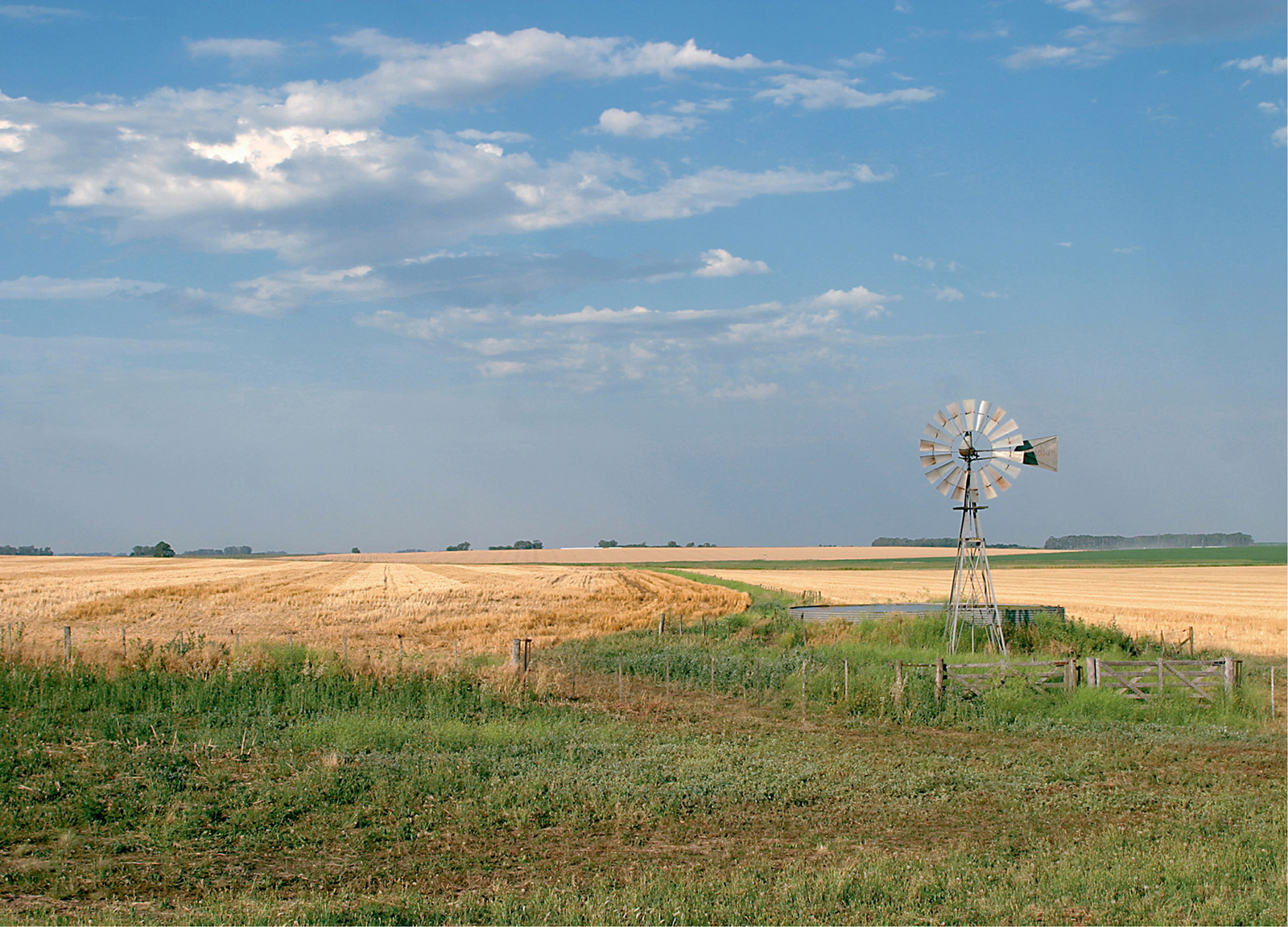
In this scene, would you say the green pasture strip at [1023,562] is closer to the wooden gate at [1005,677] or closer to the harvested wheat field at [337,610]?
the harvested wheat field at [337,610]

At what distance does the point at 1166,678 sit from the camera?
966 inches

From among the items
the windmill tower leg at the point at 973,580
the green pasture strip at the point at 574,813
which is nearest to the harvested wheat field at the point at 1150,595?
the windmill tower leg at the point at 973,580

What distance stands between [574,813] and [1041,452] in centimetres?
2135

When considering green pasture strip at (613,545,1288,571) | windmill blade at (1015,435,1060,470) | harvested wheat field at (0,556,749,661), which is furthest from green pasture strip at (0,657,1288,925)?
green pasture strip at (613,545,1288,571)

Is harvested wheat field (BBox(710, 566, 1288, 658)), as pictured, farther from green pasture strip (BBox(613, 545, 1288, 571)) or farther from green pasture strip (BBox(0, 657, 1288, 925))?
green pasture strip (BBox(0, 657, 1288, 925))

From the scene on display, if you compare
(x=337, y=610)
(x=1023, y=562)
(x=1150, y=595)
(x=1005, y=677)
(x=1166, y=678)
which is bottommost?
(x=1023, y=562)

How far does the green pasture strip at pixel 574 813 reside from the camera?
10.2 meters

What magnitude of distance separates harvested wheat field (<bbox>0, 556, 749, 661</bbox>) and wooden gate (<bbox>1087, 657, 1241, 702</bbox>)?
17246mm

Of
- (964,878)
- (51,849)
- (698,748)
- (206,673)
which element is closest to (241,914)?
(51,849)

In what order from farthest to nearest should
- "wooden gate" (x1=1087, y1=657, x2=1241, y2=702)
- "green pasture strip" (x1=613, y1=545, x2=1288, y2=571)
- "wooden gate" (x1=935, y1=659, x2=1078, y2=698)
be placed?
"green pasture strip" (x1=613, y1=545, x2=1288, y2=571)
"wooden gate" (x1=1087, y1=657, x2=1241, y2=702)
"wooden gate" (x1=935, y1=659, x2=1078, y2=698)

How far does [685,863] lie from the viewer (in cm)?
1163

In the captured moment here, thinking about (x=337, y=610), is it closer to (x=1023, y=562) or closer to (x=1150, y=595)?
(x=1150, y=595)

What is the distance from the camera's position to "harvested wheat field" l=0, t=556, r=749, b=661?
35.7 m

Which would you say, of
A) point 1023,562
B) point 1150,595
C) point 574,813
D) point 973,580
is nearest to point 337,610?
point 973,580
